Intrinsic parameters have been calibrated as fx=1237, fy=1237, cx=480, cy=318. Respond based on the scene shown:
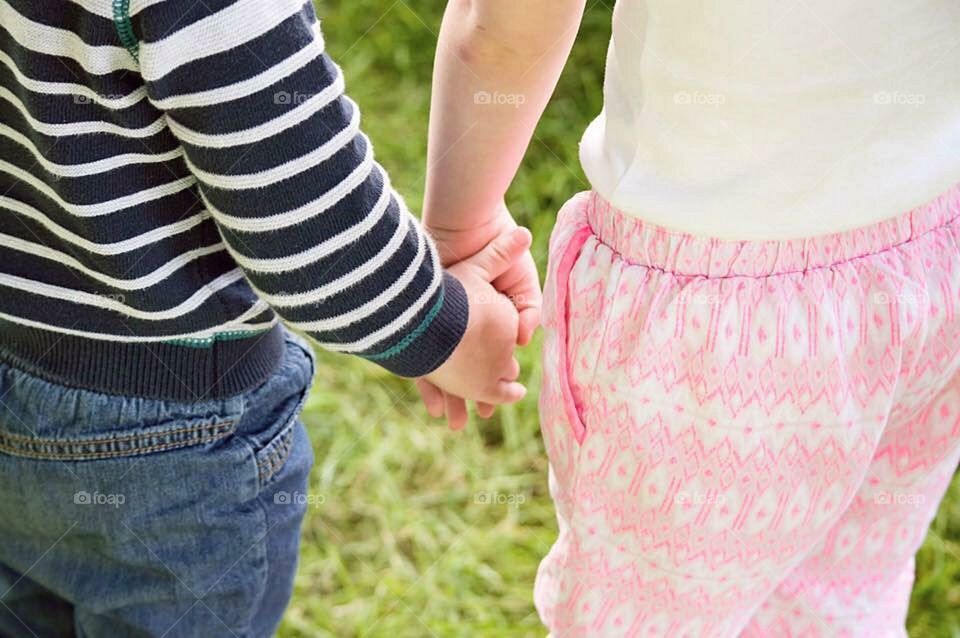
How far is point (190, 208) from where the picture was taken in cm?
87

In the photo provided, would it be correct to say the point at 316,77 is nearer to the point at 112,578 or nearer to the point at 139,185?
the point at 139,185

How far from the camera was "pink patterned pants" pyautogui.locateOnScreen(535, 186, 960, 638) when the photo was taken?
2.83ft

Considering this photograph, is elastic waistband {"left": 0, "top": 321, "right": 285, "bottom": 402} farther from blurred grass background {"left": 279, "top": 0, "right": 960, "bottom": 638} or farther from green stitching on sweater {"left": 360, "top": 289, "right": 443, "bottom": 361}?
blurred grass background {"left": 279, "top": 0, "right": 960, "bottom": 638}

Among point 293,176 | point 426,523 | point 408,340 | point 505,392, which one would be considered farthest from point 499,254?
point 426,523

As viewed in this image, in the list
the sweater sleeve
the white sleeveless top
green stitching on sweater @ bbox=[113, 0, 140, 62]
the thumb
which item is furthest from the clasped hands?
green stitching on sweater @ bbox=[113, 0, 140, 62]

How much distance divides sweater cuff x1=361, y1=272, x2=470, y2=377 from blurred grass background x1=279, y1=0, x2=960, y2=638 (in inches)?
28.8

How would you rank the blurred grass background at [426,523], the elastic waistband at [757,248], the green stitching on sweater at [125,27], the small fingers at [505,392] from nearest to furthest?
the green stitching on sweater at [125,27] < the elastic waistband at [757,248] < the small fingers at [505,392] < the blurred grass background at [426,523]

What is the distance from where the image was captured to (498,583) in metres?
1.64

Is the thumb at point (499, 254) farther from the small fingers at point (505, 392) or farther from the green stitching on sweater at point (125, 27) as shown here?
the green stitching on sweater at point (125, 27)

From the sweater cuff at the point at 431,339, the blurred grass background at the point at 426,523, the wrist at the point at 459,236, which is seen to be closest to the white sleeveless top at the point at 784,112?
the sweater cuff at the point at 431,339

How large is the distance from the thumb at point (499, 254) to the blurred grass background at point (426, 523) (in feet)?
2.08

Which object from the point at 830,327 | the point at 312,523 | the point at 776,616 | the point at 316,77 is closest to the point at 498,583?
the point at 312,523

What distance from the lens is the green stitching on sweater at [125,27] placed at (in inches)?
29.1

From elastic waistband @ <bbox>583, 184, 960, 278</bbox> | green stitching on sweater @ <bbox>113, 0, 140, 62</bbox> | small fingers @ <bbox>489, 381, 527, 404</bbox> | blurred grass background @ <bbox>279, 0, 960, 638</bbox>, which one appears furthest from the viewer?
blurred grass background @ <bbox>279, 0, 960, 638</bbox>
